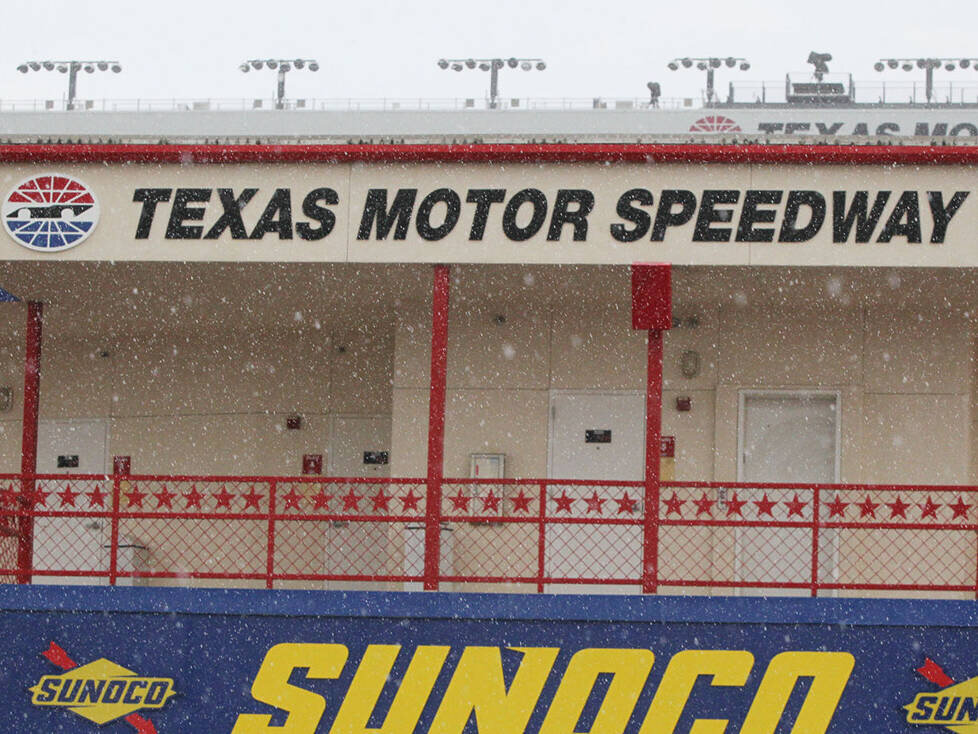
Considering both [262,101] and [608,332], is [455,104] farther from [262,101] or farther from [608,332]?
[608,332]

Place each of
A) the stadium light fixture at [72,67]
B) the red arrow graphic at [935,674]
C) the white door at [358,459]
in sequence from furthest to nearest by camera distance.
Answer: the stadium light fixture at [72,67]
the white door at [358,459]
the red arrow graphic at [935,674]

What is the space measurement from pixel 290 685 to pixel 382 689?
27.0 inches

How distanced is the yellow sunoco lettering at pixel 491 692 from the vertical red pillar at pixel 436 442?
2.38 ft

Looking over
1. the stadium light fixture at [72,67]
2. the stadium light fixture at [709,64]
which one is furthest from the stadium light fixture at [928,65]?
the stadium light fixture at [72,67]

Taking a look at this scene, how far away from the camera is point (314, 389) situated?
15.5 m

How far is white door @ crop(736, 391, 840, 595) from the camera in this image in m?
13.1

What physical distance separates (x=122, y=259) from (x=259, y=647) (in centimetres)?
333

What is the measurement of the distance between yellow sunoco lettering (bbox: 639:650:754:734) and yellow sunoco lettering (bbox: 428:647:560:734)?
820 millimetres

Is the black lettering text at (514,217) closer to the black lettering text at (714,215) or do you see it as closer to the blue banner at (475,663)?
the black lettering text at (714,215)

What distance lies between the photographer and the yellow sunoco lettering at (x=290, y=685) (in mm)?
10008

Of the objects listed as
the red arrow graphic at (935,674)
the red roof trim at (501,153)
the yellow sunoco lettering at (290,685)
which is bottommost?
the yellow sunoco lettering at (290,685)

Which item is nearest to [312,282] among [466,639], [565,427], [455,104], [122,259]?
[122,259]

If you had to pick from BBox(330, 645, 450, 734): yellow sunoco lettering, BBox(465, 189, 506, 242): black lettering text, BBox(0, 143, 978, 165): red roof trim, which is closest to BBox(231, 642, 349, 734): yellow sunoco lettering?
BBox(330, 645, 450, 734): yellow sunoco lettering

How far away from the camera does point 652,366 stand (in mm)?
10188
